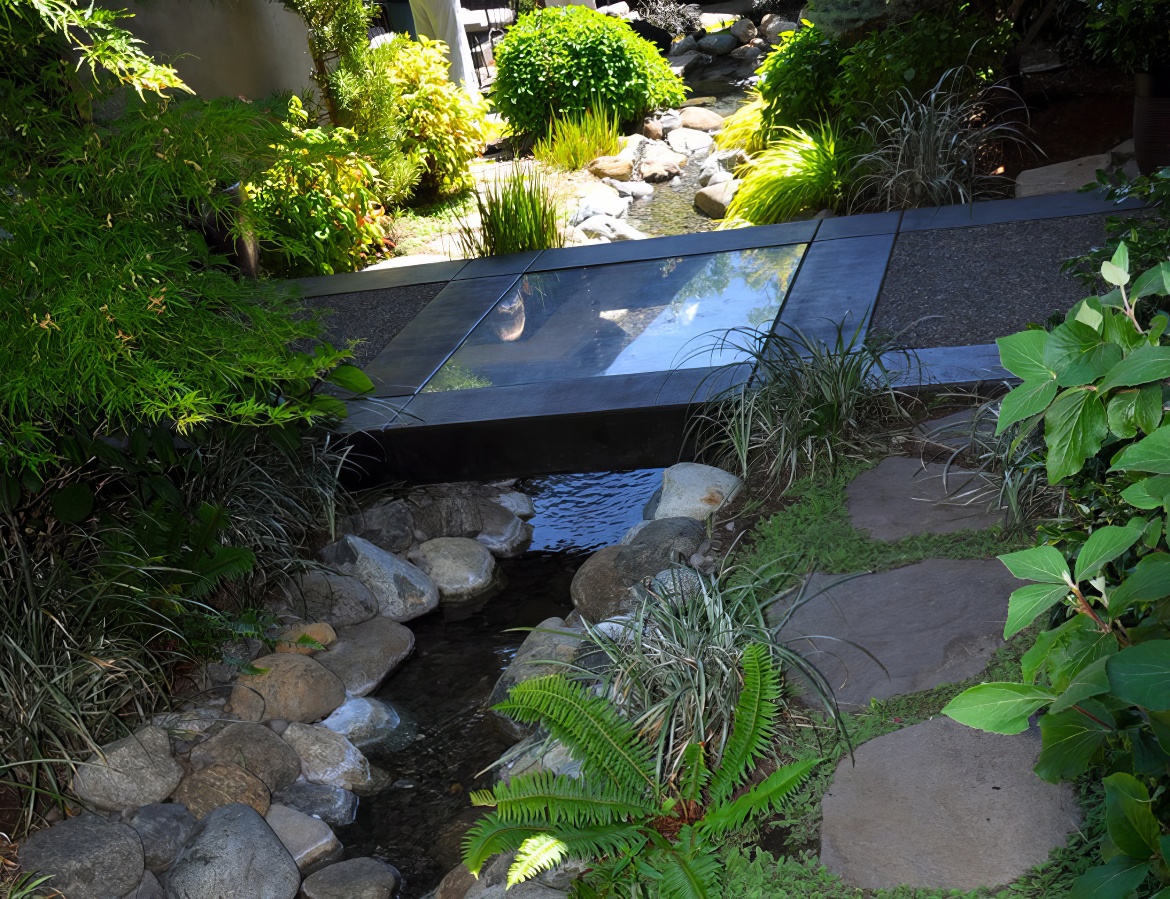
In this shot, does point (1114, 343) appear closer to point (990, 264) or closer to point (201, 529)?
point (201, 529)

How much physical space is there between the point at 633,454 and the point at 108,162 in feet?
7.60

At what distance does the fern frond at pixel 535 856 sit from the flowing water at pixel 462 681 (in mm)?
795

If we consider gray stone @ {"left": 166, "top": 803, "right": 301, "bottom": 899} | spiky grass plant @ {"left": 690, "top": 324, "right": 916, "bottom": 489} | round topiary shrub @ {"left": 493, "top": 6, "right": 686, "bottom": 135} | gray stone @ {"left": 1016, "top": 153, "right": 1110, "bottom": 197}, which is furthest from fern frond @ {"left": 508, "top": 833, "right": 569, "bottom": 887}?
round topiary shrub @ {"left": 493, "top": 6, "right": 686, "bottom": 135}

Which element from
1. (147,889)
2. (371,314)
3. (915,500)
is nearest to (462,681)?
(147,889)

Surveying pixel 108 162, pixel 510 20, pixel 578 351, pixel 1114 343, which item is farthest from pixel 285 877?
pixel 510 20

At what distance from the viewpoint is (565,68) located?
1052 cm

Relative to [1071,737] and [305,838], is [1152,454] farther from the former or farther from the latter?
[305,838]

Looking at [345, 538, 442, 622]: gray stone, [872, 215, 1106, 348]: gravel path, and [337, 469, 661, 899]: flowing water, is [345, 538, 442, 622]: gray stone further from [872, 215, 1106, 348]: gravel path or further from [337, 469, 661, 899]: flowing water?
[872, 215, 1106, 348]: gravel path

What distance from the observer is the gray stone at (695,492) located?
389 centimetres

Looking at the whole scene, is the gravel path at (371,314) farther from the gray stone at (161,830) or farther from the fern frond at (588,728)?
the fern frond at (588,728)

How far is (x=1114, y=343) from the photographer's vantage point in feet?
4.99

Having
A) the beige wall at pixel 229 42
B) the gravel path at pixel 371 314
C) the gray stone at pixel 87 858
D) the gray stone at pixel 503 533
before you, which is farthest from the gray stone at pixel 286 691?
the beige wall at pixel 229 42

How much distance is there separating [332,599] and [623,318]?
232 centimetres

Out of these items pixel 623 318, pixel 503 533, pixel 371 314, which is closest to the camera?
pixel 503 533
